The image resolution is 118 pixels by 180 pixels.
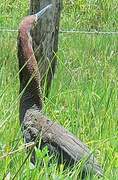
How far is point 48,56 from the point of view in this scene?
13.1ft

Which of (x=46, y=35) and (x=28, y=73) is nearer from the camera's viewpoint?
(x=28, y=73)

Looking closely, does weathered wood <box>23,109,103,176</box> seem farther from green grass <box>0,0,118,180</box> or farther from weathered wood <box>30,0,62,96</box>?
weathered wood <box>30,0,62,96</box>

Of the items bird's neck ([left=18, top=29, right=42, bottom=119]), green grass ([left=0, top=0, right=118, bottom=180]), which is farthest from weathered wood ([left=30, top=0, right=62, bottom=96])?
bird's neck ([left=18, top=29, right=42, bottom=119])

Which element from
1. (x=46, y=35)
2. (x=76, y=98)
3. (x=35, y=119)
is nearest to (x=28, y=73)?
(x=35, y=119)

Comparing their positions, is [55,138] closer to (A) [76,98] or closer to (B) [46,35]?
(A) [76,98]

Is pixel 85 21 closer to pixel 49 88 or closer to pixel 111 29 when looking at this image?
pixel 111 29

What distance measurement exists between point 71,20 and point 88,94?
2.83 m

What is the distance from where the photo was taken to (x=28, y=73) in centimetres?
275

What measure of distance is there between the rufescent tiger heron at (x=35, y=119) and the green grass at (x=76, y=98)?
0.07 metres

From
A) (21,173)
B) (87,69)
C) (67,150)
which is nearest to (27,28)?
(67,150)

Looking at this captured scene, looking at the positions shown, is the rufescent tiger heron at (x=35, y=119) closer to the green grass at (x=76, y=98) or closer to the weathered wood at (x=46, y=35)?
the green grass at (x=76, y=98)

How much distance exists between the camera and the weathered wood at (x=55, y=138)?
2.65m

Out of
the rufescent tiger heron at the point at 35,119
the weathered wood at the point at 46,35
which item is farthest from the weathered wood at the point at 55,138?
the weathered wood at the point at 46,35

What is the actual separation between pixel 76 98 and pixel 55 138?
0.93 metres
